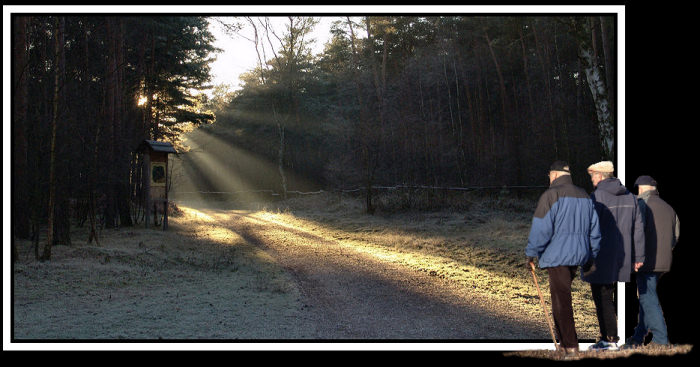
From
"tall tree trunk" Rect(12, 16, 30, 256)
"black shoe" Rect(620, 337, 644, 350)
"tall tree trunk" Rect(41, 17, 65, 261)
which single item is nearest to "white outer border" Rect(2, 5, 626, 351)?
"black shoe" Rect(620, 337, 644, 350)

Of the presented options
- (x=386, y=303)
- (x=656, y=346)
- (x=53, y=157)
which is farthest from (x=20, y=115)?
(x=656, y=346)

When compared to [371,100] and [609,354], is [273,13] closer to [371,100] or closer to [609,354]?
[609,354]

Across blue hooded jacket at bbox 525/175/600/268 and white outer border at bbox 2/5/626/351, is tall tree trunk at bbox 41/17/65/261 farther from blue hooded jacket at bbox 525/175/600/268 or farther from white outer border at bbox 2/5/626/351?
blue hooded jacket at bbox 525/175/600/268

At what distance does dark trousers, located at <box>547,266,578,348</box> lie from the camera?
5098 mm

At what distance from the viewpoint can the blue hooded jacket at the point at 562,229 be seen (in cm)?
502

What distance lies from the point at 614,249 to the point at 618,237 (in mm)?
139

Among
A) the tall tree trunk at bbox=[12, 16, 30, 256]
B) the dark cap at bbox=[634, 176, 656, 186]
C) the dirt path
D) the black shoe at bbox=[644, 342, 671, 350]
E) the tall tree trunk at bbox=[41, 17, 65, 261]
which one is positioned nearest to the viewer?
the black shoe at bbox=[644, 342, 671, 350]

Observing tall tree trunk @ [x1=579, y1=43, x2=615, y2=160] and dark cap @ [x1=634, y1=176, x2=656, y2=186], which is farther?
tall tree trunk @ [x1=579, y1=43, x2=615, y2=160]

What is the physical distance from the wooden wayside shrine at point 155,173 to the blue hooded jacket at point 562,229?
52.2 feet

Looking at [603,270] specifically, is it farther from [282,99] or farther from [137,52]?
[282,99]

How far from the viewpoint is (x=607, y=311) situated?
5477 millimetres

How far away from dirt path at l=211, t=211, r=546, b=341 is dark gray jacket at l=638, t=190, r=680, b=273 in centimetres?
165

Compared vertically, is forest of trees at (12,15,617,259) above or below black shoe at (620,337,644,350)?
above

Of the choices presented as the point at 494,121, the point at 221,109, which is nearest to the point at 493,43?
the point at 494,121
